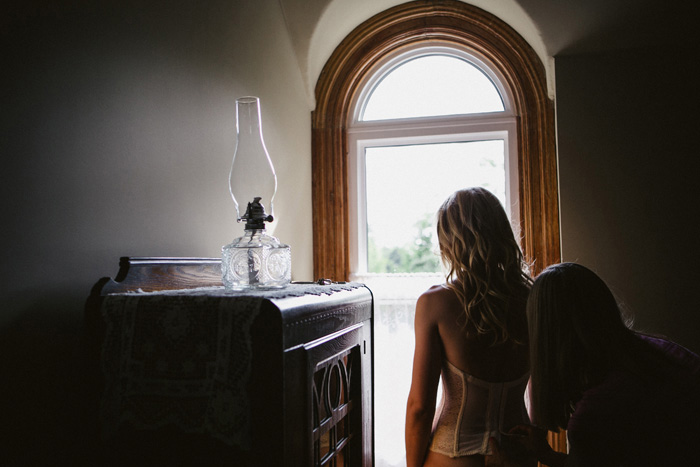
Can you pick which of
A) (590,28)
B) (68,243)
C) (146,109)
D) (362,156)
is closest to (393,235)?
(362,156)

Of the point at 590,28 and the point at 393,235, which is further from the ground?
the point at 590,28

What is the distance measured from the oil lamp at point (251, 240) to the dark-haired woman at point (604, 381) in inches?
24.2

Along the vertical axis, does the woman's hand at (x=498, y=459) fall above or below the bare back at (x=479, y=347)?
below

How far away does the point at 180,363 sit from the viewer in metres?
0.98

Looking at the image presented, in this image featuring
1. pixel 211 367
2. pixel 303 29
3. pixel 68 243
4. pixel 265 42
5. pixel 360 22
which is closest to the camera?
pixel 211 367

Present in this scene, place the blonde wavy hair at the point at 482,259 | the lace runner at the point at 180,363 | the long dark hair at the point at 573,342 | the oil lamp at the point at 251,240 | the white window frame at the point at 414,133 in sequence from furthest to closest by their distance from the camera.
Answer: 1. the white window frame at the point at 414,133
2. the blonde wavy hair at the point at 482,259
3. the oil lamp at the point at 251,240
4. the long dark hair at the point at 573,342
5. the lace runner at the point at 180,363

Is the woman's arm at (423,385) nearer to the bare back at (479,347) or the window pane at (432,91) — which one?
the bare back at (479,347)

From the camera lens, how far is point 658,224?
8.10 ft

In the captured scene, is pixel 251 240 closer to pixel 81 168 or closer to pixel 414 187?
pixel 81 168

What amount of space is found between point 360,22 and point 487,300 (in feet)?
7.33

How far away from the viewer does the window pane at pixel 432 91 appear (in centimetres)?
310

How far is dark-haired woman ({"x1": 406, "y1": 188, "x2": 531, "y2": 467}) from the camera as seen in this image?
1426 millimetres

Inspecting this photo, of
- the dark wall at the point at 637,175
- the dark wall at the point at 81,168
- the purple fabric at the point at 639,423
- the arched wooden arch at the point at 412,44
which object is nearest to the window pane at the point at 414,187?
the arched wooden arch at the point at 412,44

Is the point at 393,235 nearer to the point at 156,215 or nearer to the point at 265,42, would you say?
the point at 265,42
